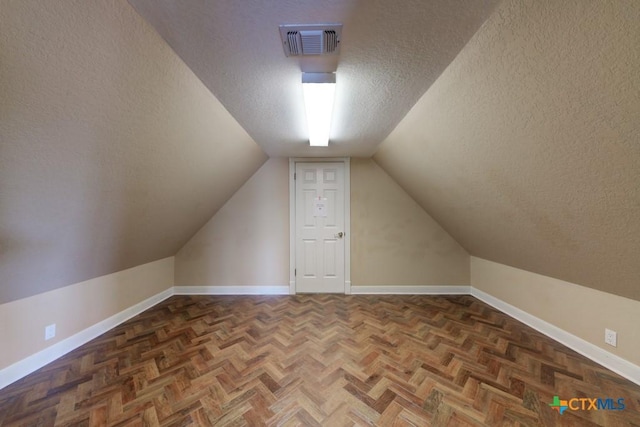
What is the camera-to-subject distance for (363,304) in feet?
10.8

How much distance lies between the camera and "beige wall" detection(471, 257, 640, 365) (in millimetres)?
1849

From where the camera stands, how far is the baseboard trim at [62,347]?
1.77 meters

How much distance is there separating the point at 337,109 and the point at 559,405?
2.73 metres

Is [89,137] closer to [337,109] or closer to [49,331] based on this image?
[337,109]

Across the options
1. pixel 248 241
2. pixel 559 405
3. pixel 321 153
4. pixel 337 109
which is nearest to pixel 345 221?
pixel 321 153

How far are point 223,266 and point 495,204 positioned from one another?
370 cm

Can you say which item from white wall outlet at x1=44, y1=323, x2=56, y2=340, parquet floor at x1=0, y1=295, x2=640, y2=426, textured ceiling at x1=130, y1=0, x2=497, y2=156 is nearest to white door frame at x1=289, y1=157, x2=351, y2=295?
parquet floor at x1=0, y1=295, x2=640, y2=426

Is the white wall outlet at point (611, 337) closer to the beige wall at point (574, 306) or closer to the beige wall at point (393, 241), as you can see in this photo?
the beige wall at point (574, 306)

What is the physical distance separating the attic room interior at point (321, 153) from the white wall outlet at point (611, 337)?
0.09 feet

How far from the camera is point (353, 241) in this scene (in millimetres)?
3703

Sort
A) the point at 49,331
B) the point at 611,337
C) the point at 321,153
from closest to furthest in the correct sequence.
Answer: the point at 611,337
the point at 49,331
the point at 321,153

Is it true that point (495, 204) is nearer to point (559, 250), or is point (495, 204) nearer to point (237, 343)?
point (559, 250)

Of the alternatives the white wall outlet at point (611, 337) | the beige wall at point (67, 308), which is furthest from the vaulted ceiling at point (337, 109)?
the white wall outlet at point (611, 337)

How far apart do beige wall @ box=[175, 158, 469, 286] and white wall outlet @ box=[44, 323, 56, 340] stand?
5.30ft
